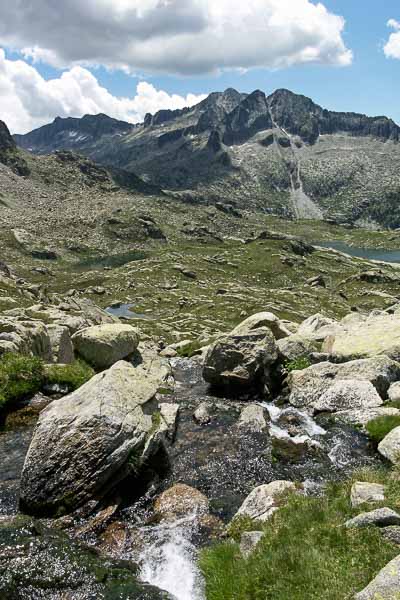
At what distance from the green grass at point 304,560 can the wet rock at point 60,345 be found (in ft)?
70.8

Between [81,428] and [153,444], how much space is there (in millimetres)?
3541

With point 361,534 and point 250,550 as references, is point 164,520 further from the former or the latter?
point 361,534

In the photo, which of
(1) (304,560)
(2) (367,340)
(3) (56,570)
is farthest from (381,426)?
(3) (56,570)

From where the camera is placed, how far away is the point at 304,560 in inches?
424

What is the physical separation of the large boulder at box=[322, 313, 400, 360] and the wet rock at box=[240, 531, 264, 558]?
20112mm

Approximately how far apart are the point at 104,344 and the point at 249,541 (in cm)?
2241

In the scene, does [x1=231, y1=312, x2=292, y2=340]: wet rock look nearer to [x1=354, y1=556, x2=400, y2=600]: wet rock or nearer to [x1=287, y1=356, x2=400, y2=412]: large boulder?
[x1=287, y1=356, x2=400, y2=412]: large boulder

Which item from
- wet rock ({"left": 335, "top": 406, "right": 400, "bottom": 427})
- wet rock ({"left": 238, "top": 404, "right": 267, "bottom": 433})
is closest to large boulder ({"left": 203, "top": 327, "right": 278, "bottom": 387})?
wet rock ({"left": 238, "top": 404, "right": 267, "bottom": 433})

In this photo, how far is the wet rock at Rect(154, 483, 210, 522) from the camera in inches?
644

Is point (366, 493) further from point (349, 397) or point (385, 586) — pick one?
point (349, 397)

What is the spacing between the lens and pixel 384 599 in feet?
27.5

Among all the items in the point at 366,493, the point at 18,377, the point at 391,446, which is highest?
the point at 366,493

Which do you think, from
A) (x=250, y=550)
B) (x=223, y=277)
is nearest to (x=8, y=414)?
(x=250, y=550)

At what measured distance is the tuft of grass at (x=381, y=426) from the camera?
21.2 m
